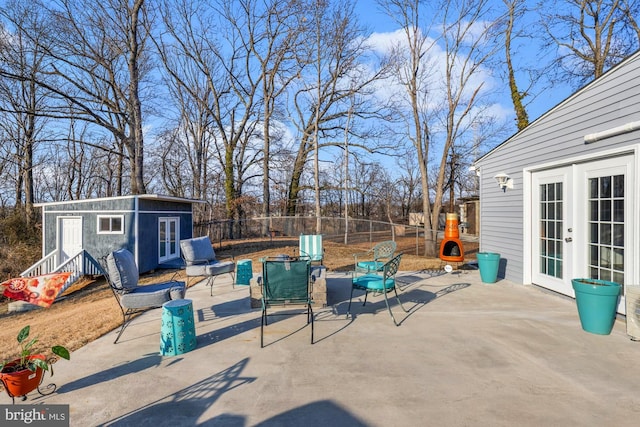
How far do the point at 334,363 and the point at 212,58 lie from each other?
69.4ft

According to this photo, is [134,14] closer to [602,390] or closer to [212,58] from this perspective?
[212,58]

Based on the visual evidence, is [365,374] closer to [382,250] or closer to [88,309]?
[382,250]

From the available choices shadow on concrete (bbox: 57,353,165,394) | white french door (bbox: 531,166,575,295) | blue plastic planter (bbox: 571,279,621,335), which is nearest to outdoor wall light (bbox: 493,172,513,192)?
white french door (bbox: 531,166,575,295)

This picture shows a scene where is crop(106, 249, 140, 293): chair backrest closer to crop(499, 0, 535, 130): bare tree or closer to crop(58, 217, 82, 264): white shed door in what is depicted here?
crop(58, 217, 82, 264): white shed door

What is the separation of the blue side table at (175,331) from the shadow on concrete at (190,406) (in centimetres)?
63

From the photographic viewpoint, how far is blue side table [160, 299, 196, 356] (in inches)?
128

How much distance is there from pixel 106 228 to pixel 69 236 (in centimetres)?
132

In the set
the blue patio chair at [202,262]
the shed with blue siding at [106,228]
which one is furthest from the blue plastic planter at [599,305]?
the shed with blue siding at [106,228]

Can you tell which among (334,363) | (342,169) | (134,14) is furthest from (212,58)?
(334,363)

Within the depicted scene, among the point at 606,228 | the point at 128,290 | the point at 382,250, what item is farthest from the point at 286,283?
the point at 606,228

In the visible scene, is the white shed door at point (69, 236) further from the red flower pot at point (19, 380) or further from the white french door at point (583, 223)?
the white french door at point (583, 223)

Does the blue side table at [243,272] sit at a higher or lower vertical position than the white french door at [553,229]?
lower

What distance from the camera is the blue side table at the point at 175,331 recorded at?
10.6ft

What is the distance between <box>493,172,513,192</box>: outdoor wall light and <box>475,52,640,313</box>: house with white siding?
0.05 ft
